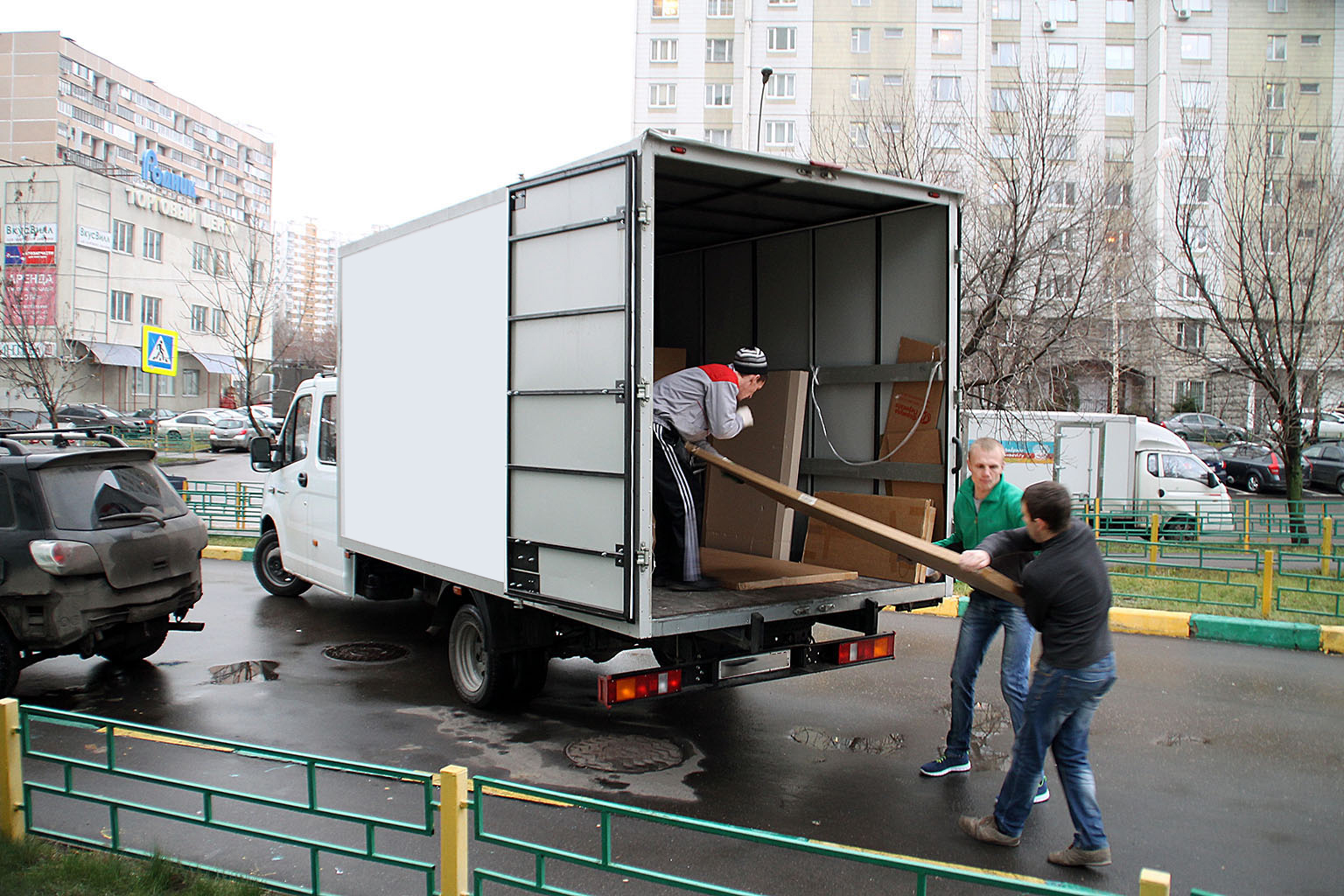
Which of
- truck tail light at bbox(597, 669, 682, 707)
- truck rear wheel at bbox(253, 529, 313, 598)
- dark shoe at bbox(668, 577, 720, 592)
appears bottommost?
truck rear wheel at bbox(253, 529, 313, 598)

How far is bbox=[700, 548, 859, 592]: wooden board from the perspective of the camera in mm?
5879

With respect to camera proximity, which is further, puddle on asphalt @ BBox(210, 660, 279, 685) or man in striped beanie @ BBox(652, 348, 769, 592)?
puddle on asphalt @ BBox(210, 660, 279, 685)

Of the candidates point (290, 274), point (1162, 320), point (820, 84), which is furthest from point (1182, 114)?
point (290, 274)

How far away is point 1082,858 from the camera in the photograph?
4.25 meters

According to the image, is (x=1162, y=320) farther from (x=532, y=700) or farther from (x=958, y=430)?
(x=532, y=700)

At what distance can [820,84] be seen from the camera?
4538 centimetres

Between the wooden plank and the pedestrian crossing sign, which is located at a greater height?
the pedestrian crossing sign

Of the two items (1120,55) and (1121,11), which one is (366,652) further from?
(1121,11)

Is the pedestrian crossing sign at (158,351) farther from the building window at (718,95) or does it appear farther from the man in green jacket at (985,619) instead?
the building window at (718,95)

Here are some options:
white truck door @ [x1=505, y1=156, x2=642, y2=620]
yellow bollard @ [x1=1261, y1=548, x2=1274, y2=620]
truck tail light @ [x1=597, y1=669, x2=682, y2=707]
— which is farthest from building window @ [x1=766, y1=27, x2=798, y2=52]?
truck tail light @ [x1=597, y1=669, x2=682, y2=707]

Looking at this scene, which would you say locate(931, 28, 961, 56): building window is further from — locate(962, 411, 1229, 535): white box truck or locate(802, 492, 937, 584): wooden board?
locate(802, 492, 937, 584): wooden board

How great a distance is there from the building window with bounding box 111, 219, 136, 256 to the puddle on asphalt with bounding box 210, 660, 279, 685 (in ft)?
152

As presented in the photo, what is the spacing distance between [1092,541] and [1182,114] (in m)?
13.3

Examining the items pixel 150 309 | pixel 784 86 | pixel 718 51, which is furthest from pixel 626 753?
pixel 150 309
